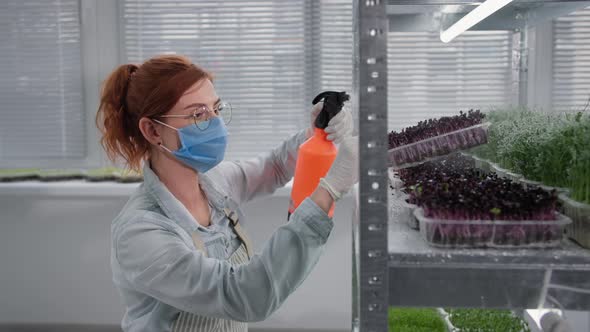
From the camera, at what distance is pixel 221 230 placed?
5.42 ft

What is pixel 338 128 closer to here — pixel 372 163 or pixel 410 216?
pixel 410 216

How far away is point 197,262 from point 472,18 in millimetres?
799

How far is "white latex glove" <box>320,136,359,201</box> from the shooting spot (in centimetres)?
111

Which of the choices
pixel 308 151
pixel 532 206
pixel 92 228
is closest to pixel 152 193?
pixel 308 151

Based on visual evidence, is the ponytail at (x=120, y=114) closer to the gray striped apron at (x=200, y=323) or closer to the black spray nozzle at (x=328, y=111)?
the gray striped apron at (x=200, y=323)

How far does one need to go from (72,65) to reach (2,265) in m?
1.26

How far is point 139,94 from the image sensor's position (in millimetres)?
1571

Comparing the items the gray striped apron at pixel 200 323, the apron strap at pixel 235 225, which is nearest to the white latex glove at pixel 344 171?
the gray striped apron at pixel 200 323

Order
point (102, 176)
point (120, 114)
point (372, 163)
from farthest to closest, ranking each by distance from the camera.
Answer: point (102, 176)
point (120, 114)
point (372, 163)

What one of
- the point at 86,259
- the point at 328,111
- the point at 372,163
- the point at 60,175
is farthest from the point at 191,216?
the point at 60,175

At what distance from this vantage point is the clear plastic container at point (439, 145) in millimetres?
1356

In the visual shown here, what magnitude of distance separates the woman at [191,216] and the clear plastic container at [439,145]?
137mm

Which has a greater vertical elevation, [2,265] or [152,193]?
[152,193]

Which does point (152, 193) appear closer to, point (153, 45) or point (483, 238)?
point (483, 238)
